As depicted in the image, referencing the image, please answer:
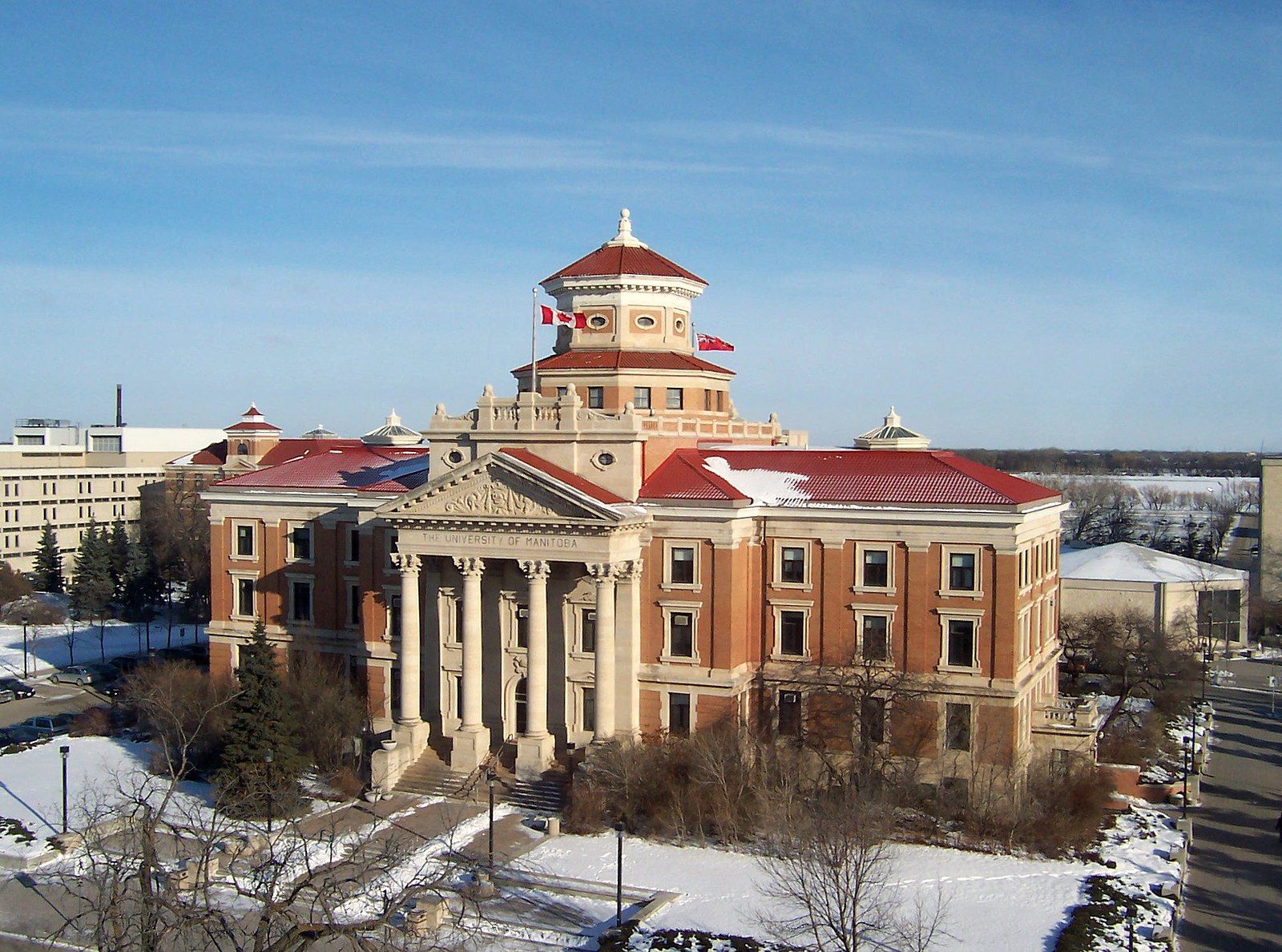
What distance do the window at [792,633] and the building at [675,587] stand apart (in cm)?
7

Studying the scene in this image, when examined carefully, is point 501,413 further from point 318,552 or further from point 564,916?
point 564,916

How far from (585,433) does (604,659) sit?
27.8 ft

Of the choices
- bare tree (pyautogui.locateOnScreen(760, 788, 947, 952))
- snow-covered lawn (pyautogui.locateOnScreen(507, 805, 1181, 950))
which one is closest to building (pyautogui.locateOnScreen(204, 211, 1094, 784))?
snow-covered lawn (pyautogui.locateOnScreen(507, 805, 1181, 950))

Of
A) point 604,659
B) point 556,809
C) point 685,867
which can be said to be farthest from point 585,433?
point 685,867

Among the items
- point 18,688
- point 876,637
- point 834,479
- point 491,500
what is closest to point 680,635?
point 876,637

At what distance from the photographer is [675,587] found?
4562cm

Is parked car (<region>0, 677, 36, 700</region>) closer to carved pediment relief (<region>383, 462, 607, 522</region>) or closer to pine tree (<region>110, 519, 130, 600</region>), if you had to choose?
pine tree (<region>110, 519, 130, 600</region>)

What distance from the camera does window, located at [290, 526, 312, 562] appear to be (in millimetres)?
53781

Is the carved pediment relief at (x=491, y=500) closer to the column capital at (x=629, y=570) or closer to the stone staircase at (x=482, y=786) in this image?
the column capital at (x=629, y=570)

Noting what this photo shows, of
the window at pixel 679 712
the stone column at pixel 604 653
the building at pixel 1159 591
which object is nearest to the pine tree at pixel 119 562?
the stone column at pixel 604 653

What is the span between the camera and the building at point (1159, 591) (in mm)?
74625

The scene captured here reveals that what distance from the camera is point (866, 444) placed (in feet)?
203

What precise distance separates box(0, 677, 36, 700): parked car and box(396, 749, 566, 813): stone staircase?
2681 centimetres

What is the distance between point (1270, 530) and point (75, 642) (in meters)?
85.8
